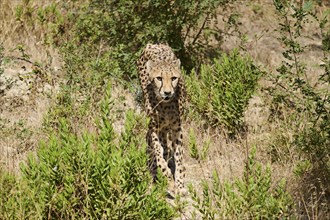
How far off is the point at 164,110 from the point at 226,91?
1.06m

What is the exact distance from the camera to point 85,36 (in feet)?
26.3

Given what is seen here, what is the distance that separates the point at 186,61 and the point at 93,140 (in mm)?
4388

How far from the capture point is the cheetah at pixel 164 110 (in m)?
5.17

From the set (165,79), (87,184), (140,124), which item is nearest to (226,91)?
(165,79)

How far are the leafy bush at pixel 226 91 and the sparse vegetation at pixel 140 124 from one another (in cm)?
1

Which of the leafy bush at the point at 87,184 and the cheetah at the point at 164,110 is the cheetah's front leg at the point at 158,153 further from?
the leafy bush at the point at 87,184

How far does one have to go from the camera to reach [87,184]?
368 centimetres

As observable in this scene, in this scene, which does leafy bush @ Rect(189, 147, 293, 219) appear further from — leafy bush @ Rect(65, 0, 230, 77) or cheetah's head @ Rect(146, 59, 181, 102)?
leafy bush @ Rect(65, 0, 230, 77)

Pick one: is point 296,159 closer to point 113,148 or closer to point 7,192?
point 113,148

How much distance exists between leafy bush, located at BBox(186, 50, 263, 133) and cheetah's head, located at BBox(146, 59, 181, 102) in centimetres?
103

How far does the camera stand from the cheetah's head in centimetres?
508

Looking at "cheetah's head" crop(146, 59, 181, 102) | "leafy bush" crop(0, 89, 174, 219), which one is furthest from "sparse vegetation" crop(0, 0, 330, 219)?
"cheetah's head" crop(146, 59, 181, 102)

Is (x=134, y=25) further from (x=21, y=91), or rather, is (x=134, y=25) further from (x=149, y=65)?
(x=149, y=65)

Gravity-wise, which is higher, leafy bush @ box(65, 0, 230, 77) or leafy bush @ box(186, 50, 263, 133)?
leafy bush @ box(65, 0, 230, 77)
